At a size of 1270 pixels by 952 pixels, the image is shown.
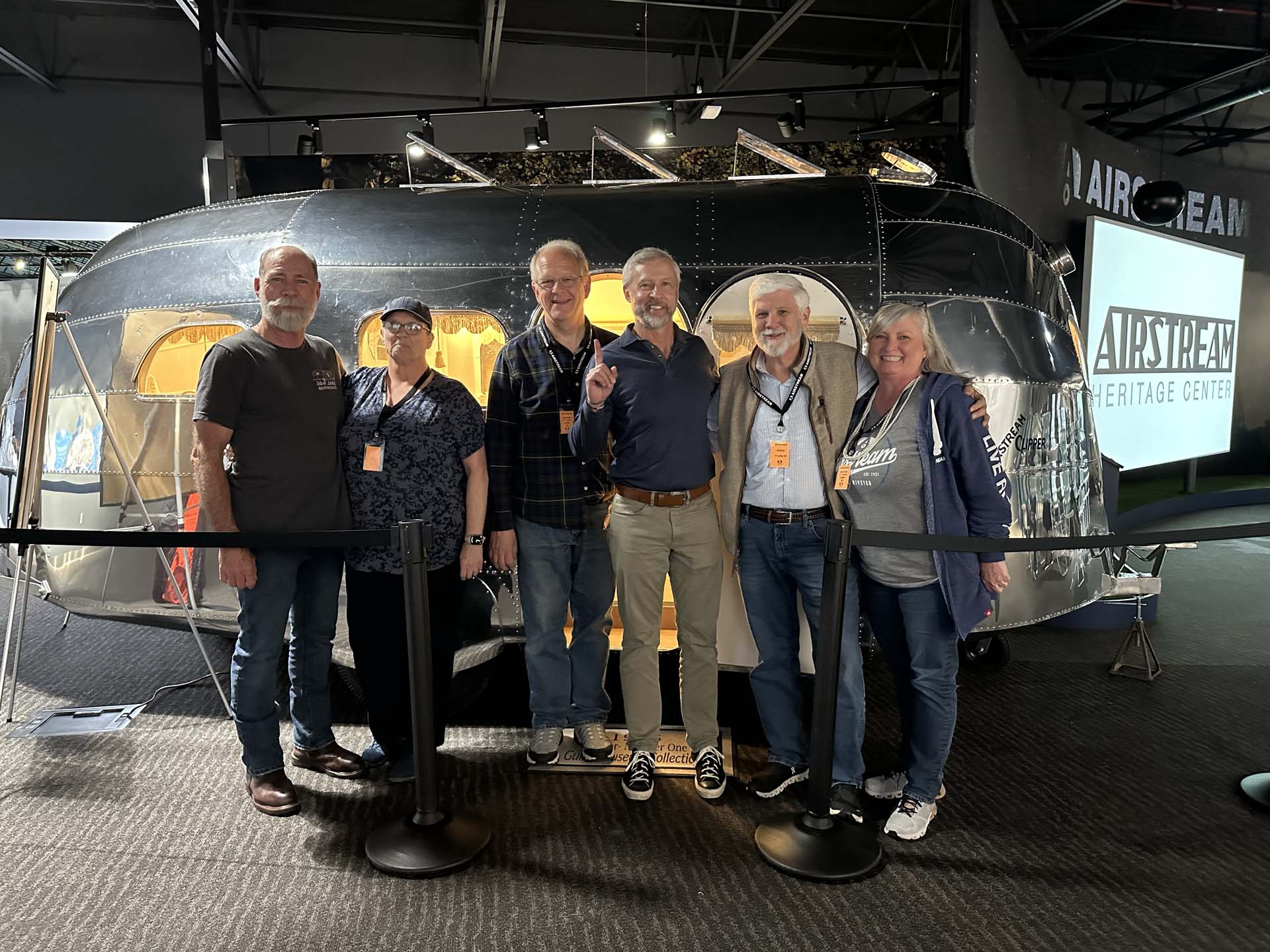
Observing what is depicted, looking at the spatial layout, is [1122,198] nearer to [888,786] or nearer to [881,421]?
[881,421]

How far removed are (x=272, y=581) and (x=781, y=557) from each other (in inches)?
73.6

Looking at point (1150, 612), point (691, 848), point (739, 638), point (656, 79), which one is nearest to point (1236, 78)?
point (656, 79)

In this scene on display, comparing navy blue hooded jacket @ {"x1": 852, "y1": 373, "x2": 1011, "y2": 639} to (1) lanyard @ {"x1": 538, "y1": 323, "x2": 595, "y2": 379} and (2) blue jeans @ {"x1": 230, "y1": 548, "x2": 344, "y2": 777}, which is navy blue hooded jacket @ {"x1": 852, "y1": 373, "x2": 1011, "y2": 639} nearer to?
(1) lanyard @ {"x1": 538, "y1": 323, "x2": 595, "y2": 379}

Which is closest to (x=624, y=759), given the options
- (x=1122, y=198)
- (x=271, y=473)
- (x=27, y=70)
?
(x=271, y=473)

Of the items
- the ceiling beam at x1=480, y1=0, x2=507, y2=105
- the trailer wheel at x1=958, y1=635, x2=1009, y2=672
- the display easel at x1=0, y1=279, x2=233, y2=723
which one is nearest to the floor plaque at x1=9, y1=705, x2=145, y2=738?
the display easel at x1=0, y1=279, x2=233, y2=723

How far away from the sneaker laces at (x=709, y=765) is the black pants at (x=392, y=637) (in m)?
1.03

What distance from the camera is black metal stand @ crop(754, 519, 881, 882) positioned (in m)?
2.66

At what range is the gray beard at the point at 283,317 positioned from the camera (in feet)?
9.55

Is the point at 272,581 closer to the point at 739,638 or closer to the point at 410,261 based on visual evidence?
the point at 410,261

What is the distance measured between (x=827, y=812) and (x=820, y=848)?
0.42 feet

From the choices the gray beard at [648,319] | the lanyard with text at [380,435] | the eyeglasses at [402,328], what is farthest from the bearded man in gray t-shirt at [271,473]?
the gray beard at [648,319]

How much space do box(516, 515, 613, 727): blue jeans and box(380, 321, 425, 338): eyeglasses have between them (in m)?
0.81

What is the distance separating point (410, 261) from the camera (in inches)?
149

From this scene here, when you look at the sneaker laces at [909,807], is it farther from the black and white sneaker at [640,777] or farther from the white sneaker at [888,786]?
the black and white sneaker at [640,777]
